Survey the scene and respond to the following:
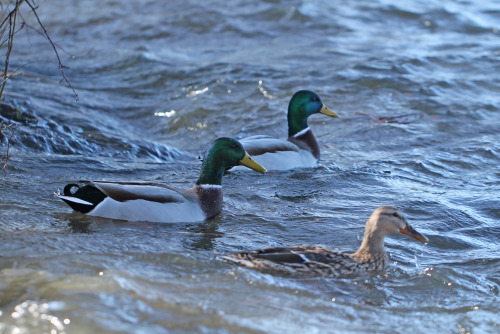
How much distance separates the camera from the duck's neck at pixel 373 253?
19.5ft

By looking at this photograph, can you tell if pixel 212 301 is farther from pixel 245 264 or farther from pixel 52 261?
pixel 52 261

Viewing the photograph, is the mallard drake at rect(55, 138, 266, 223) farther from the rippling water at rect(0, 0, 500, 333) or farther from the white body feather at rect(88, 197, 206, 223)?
the rippling water at rect(0, 0, 500, 333)

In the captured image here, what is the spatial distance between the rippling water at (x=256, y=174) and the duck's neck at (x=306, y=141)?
28 cm

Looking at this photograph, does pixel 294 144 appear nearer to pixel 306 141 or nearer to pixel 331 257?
pixel 306 141

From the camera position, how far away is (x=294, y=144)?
10086 millimetres

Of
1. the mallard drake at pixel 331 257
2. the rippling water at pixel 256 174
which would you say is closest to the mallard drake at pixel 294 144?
the rippling water at pixel 256 174

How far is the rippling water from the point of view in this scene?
4.97 m

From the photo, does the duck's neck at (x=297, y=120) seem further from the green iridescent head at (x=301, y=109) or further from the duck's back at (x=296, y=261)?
the duck's back at (x=296, y=261)

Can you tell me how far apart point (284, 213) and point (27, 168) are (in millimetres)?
2858

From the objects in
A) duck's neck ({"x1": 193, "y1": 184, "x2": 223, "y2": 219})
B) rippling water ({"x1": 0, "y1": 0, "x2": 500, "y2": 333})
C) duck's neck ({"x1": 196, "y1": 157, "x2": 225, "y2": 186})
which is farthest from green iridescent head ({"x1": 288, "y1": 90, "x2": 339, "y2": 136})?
duck's neck ({"x1": 193, "y1": 184, "x2": 223, "y2": 219})

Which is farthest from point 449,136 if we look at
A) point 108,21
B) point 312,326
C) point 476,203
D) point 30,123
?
point 108,21

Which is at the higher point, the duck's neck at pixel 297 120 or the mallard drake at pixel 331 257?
the mallard drake at pixel 331 257

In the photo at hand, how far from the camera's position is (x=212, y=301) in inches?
193

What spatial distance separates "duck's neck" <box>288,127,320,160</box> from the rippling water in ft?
0.93
